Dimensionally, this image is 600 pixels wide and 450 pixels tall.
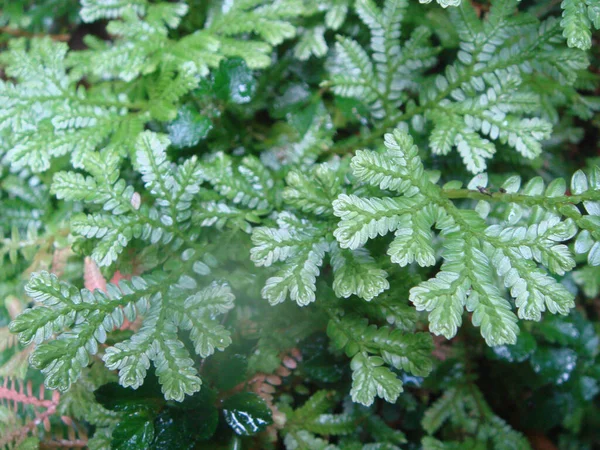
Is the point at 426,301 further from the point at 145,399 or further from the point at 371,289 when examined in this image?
the point at 145,399

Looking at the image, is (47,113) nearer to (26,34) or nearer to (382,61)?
(26,34)

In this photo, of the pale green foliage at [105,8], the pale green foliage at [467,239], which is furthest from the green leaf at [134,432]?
the pale green foliage at [105,8]

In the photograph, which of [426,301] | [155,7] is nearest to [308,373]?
[426,301]

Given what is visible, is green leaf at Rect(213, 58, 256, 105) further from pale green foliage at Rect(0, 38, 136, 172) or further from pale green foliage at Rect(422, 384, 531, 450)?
pale green foliage at Rect(422, 384, 531, 450)

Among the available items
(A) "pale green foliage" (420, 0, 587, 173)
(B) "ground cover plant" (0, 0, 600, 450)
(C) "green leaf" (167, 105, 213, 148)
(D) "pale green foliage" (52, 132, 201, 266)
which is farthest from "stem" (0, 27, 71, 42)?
(A) "pale green foliage" (420, 0, 587, 173)

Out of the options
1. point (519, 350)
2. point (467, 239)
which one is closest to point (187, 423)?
point (467, 239)

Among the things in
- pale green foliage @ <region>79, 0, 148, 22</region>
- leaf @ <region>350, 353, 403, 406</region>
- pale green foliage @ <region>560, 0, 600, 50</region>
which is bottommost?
leaf @ <region>350, 353, 403, 406</region>

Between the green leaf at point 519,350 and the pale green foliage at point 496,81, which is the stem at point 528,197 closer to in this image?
the pale green foliage at point 496,81
